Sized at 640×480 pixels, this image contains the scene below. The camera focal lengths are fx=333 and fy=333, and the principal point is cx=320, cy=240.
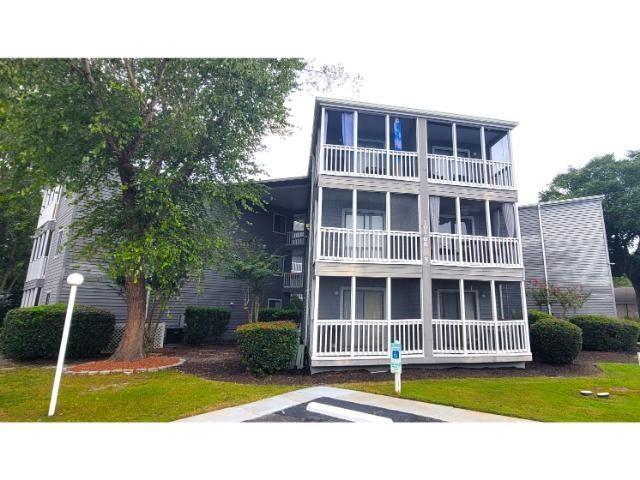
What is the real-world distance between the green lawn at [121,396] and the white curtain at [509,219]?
7.88 m

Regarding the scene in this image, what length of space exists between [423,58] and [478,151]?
347 inches

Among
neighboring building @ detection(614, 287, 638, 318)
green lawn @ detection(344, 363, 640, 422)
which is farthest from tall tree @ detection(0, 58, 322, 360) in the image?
neighboring building @ detection(614, 287, 638, 318)

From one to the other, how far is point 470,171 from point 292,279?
10.9 metres

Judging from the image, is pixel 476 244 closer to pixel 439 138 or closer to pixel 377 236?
pixel 377 236

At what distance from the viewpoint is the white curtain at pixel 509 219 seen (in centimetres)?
1013

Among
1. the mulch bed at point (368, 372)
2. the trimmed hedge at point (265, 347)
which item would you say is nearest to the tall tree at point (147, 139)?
the mulch bed at point (368, 372)

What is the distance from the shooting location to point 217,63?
26.1 ft

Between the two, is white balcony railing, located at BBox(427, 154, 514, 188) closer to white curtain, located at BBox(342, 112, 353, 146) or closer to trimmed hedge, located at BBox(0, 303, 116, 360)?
white curtain, located at BBox(342, 112, 353, 146)

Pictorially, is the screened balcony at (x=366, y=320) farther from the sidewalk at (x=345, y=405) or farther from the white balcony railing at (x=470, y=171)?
the white balcony railing at (x=470, y=171)

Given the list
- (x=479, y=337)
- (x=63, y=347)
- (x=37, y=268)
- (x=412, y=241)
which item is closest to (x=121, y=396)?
(x=63, y=347)

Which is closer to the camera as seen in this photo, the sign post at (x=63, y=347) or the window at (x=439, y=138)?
the sign post at (x=63, y=347)

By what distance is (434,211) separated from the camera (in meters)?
9.97
